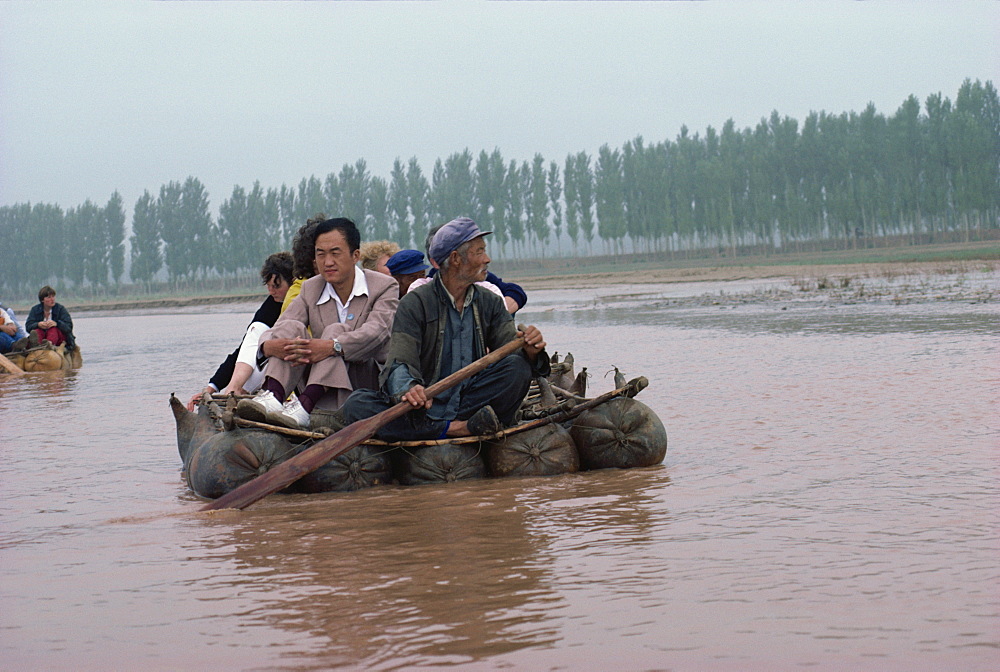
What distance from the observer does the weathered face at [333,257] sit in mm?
6332

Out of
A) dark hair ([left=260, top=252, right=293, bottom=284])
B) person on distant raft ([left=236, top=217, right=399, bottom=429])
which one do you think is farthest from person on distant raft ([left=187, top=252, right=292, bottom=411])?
person on distant raft ([left=236, top=217, right=399, bottom=429])

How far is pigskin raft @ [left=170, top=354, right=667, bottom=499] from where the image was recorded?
5.89 metres

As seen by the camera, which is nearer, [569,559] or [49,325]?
[569,559]

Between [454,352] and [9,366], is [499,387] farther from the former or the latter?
[9,366]

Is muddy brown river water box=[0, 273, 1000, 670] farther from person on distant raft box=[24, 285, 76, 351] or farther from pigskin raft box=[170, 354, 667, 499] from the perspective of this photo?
person on distant raft box=[24, 285, 76, 351]

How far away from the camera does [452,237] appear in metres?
5.83

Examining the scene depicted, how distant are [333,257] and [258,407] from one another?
3.37 ft

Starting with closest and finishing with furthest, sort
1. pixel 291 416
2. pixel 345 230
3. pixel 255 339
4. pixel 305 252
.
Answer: pixel 291 416 → pixel 345 230 → pixel 255 339 → pixel 305 252

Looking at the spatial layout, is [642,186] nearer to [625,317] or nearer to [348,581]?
[625,317]

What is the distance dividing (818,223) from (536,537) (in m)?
74.0

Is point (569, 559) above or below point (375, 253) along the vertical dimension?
below

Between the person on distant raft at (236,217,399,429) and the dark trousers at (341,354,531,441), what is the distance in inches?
12.7

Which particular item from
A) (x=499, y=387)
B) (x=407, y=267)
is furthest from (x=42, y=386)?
(x=499, y=387)

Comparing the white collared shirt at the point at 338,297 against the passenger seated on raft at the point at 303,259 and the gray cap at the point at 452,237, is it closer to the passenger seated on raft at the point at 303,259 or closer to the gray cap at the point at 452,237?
the passenger seated on raft at the point at 303,259
